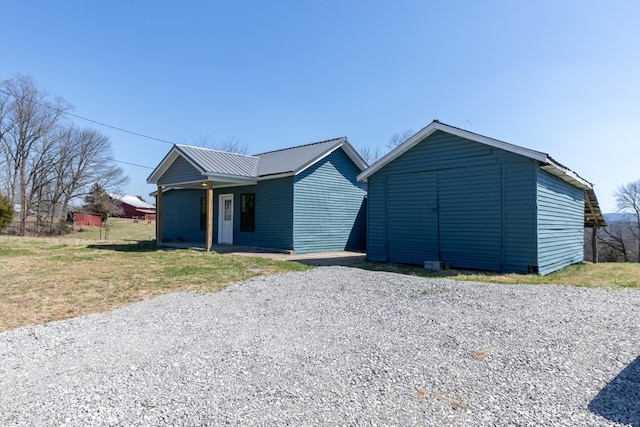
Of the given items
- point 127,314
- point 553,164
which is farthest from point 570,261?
point 127,314

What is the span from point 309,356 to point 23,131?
116 ft

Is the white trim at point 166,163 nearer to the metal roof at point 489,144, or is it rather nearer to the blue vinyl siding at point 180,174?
the blue vinyl siding at point 180,174

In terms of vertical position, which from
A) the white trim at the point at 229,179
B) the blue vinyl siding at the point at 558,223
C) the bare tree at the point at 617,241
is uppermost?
the white trim at the point at 229,179

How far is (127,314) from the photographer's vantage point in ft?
16.4

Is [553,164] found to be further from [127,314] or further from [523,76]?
[127,314]

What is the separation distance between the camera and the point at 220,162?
1412cm

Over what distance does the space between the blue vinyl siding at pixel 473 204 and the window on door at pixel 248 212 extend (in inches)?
236

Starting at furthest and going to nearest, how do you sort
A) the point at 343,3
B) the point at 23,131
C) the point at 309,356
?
the point at 23,131 < the point at 343,3 < the point at 309,356

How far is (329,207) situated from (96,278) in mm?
8617

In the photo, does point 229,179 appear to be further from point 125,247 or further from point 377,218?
point 377,218

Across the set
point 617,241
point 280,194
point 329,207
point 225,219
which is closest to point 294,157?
point 280,194

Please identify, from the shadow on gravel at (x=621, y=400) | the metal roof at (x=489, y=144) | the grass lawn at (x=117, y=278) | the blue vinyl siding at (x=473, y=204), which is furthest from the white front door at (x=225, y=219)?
the shadow on gravel at (x=621, y=400)

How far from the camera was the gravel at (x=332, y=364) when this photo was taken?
2.46 metres

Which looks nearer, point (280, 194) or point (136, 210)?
point (280, 194)
